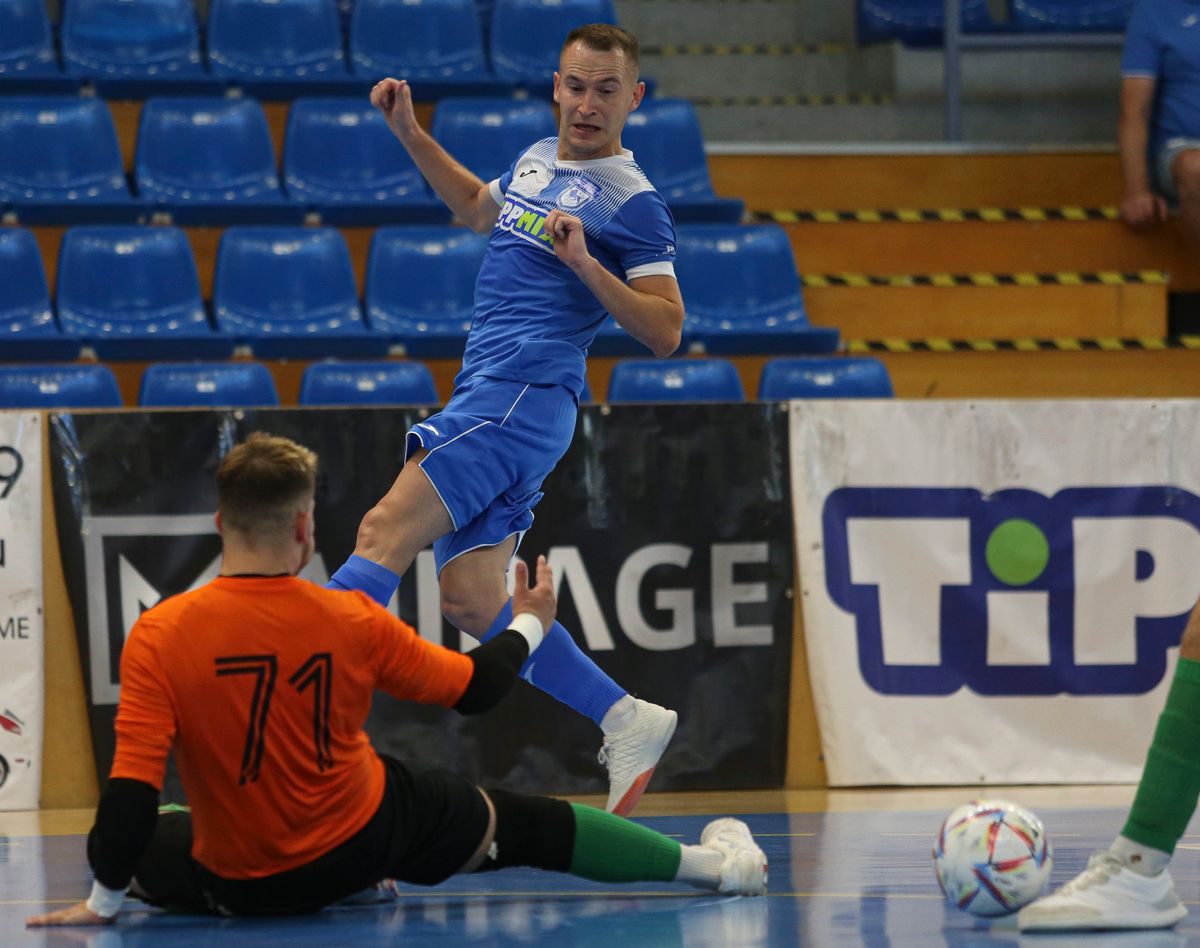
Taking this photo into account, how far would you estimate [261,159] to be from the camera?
9266mm

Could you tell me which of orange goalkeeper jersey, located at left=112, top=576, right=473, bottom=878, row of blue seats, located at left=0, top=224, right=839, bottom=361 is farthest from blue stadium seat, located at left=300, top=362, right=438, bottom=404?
orange goalkeeper jersey, located at left=112, top=576, right=473, bottom=878

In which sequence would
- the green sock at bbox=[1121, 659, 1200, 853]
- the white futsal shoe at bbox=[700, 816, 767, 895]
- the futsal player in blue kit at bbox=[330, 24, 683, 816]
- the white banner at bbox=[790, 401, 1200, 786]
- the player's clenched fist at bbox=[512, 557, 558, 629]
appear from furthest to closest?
the white banner at bbox=[790, 401, 1200, 786] → the futsal player in blue kit at bbox=[330, 24, 683, 816] → the white futsal shoe at bbox=[700, 816, 767, 895] → the player's clenched fist at bbox=[512, 557, 558, 629] → the green sock at bbox=[1121, 659, 1200, 853]

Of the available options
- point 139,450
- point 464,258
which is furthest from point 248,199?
point 139,450

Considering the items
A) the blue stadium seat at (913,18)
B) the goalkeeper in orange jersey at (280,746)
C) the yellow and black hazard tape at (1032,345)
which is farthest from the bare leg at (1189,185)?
the goalkeeper in orange jersey at (280,746)

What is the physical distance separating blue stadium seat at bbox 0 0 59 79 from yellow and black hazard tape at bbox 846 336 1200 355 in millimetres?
4687

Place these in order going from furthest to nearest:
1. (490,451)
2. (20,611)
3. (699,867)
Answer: (20,611), (490,451), (699,867)

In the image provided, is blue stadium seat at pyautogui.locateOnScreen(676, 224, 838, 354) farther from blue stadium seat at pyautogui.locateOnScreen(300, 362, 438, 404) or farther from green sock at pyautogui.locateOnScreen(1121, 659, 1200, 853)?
green sock at pyautogui.locateOnScreen(1121, 659, 1200, 853)

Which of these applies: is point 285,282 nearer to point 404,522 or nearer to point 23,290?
point 23,290

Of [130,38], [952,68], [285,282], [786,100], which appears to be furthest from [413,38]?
[952,68]

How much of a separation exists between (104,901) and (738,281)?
233 inches

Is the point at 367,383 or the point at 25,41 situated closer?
the point at 367,383

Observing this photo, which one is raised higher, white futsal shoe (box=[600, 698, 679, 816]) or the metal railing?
the metal railing

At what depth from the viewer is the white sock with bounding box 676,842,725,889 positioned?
4008 millimetres

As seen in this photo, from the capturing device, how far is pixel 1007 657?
6.84 meters
